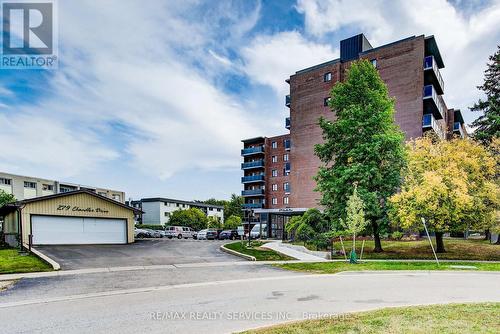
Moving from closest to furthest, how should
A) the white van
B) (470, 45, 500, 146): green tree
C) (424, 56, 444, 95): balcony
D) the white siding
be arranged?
(470, 45, 500, 146): green tree < (424, 56, 444, 95): balcony < the white van < the white siding

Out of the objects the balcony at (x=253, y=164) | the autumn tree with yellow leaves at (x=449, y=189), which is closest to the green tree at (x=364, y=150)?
the autumn tree with yellow leaves at (x=449, y=189)

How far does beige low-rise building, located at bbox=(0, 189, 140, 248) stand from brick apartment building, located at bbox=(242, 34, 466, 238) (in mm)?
12151

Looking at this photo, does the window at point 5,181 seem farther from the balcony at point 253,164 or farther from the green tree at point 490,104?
the green tree at point 490,104

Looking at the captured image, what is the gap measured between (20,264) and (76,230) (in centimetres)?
1250

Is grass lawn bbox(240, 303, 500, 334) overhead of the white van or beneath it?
overhead

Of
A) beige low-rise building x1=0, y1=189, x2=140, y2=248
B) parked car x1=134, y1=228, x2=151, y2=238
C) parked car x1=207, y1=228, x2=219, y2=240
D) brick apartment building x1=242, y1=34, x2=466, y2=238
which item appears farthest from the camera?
parked car x1=134, y1=228, x2=151, y2=238

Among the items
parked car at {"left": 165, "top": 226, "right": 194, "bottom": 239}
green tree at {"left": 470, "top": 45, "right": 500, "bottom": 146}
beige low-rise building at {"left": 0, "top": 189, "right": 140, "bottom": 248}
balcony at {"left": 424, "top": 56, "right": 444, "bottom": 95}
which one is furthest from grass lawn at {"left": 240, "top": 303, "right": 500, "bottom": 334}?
parked car at {"left": 165, "top": 226, "right": 194, "bottom": 239}

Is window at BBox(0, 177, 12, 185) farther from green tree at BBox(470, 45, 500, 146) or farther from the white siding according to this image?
green tree at BBox(470, 45, 500, 146)

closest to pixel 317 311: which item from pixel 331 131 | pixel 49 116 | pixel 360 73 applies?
pixel 331 131

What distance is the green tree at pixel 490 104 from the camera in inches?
1144

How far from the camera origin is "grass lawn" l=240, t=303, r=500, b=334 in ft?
20.2

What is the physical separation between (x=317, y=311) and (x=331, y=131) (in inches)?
772

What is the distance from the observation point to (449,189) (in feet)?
67.9

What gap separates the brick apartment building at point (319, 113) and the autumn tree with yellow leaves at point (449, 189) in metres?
8.66
